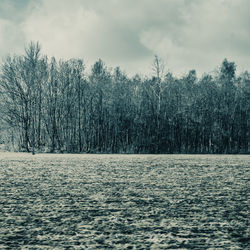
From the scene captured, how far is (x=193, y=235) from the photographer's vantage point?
4.16m

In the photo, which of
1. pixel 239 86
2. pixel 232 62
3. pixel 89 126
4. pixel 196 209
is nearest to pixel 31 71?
pixel 89 126

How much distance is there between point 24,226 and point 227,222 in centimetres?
254

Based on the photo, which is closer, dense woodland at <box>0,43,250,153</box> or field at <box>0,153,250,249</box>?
field at <box>0,153,250,249</box>

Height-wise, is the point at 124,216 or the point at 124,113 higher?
the point at 124,113

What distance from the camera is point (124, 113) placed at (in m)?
39.4

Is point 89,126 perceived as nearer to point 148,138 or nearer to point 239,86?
point 148,138

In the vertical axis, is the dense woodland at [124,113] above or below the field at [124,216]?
above

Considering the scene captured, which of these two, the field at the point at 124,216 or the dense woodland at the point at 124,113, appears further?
the dense woodland at the point at 124,113

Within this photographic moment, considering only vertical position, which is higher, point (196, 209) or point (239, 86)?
point (239, 86)

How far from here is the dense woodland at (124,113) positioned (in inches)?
1494

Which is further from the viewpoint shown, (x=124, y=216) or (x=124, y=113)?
(x=124, y=113)

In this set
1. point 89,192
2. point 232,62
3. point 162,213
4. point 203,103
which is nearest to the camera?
point 162,213

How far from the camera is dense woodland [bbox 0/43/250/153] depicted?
37938mm

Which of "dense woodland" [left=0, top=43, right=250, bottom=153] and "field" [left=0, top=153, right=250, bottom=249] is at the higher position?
"dense woodland" [left=0, top=43, right=250, bottom=153]
